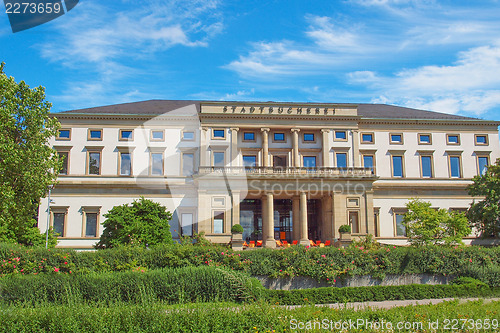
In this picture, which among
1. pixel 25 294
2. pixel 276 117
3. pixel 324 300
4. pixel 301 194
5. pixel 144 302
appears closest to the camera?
pixel 144 302

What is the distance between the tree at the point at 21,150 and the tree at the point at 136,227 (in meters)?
7.54

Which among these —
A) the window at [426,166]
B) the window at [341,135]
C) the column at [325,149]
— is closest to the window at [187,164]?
the column at [325,149]

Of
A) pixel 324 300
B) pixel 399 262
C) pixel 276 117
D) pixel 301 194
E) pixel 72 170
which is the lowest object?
pixel 324 300

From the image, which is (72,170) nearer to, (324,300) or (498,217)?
(324,300)

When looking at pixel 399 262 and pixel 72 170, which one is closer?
pixel 399 262

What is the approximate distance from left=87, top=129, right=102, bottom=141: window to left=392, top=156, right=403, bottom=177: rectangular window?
3130 centimetres

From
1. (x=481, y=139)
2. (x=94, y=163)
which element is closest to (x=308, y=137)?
(x=481, y=139)

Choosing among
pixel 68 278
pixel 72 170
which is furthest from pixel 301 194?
pixel 68 278

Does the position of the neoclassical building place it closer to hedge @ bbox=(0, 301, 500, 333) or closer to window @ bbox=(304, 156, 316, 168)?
window @ bbox=(304, 156, 316, 168)

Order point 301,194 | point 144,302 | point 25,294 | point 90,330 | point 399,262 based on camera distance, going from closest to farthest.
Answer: point 90,330, point 144,302, point 25,294, point 399,262, point 301,194

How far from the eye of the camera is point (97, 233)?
43.3 meters

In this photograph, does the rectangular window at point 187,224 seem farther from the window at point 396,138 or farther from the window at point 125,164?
the window at point 396,138

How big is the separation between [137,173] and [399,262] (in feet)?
96.6

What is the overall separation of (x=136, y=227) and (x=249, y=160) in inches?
664
